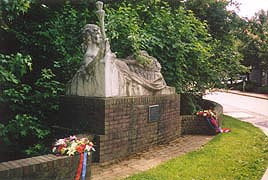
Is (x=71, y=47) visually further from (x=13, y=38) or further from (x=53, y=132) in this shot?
(x=53, y=132)

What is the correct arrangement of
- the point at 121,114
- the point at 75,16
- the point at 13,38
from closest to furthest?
the point at 121,114 < the point at 13,38 < the point at 75,16

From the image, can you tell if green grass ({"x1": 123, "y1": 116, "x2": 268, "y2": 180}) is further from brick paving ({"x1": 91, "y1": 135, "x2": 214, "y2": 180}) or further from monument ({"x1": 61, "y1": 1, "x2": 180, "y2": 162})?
monument ({"x1": 61, "y1": 1, "x2": 180, "y2": 162})

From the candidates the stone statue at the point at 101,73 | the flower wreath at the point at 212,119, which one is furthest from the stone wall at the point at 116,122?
the flower wreath at the point at 212,119

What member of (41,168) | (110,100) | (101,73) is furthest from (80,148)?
(101,73)

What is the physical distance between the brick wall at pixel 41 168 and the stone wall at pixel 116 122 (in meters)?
1.12

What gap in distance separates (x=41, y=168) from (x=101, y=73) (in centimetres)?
211

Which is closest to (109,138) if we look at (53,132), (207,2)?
(53,132)

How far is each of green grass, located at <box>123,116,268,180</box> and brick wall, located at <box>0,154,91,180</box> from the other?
0.93 metres

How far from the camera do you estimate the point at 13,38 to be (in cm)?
653

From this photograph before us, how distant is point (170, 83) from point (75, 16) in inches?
121

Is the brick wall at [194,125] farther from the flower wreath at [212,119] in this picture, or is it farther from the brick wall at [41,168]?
the brick wall at [41,168]

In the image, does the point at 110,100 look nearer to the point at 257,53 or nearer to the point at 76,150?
the point at 76,150

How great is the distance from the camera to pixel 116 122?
552cm

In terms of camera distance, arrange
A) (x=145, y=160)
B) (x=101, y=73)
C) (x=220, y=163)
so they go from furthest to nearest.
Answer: (x=145, y=160)
(x=220, y=163)
(x=101, y=73)
